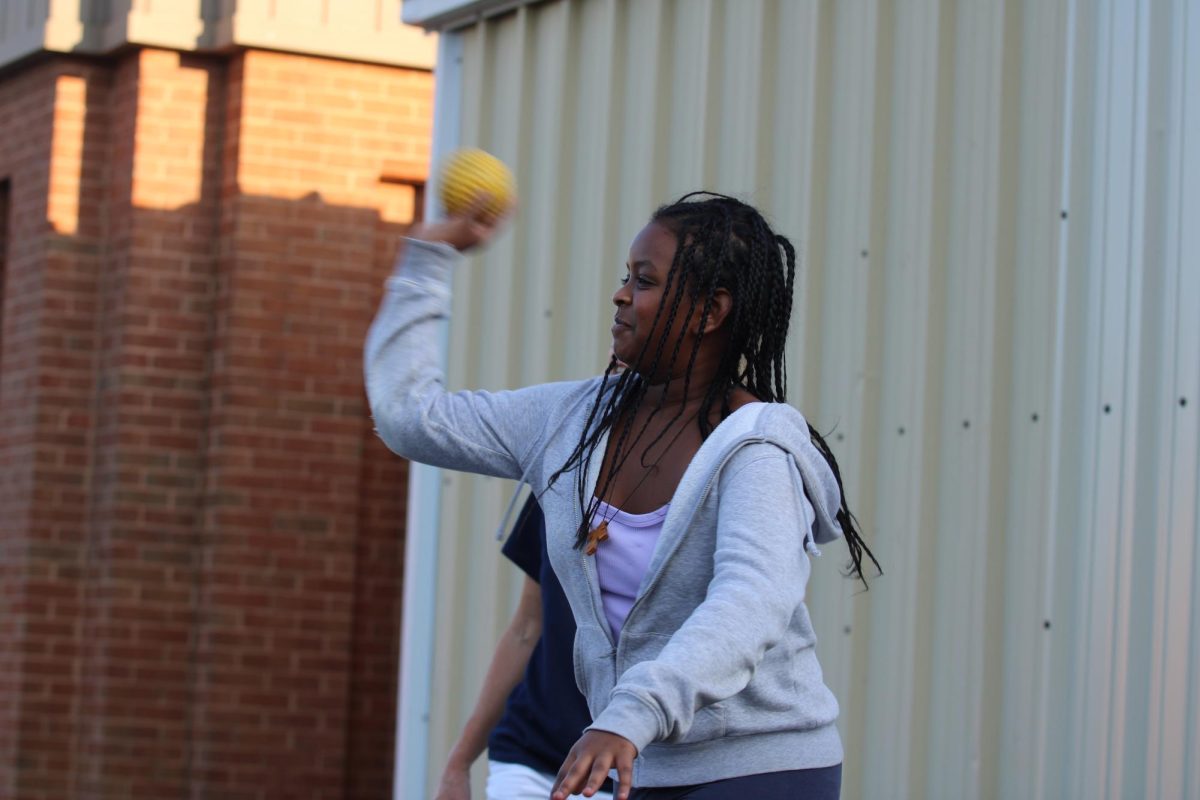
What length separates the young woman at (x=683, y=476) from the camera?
9.06ft

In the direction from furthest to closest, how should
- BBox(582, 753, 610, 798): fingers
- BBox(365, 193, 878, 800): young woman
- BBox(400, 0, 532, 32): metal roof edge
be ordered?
BBox(400, 0, 532, 32): metal roof edge → BBox(365, 193, 878, 800): young woman → BBox(582, 753, 610, 798): fingers

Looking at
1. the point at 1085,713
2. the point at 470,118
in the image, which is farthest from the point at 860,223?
the point at 470,118

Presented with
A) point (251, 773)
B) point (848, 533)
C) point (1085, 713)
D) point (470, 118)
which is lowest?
point (251, 773)

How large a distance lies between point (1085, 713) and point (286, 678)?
4.91 meters

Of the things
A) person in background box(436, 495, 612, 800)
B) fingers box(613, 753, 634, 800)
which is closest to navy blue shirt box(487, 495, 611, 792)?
person in background box(436, 495, 612, 800)

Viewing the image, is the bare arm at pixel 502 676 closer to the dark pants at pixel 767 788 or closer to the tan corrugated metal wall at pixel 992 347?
the tan corrugated metal wall at pixel 992 347

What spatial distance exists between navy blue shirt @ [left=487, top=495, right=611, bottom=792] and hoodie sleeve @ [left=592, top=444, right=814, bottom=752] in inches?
63.4

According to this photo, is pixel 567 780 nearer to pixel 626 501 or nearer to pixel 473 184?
pixel 626 501

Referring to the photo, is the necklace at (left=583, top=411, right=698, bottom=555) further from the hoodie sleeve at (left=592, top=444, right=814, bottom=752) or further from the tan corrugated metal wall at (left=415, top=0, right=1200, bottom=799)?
the tan corrugated metal wall at (left=415, top=0, right=1200, bottom=799)

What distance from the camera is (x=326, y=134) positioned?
30.3 feet

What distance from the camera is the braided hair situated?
3057mm

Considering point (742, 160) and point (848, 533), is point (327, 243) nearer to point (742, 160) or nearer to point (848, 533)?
point (742, 160)

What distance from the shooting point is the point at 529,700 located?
15.0ft

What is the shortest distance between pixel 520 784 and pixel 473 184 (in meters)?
1.75
